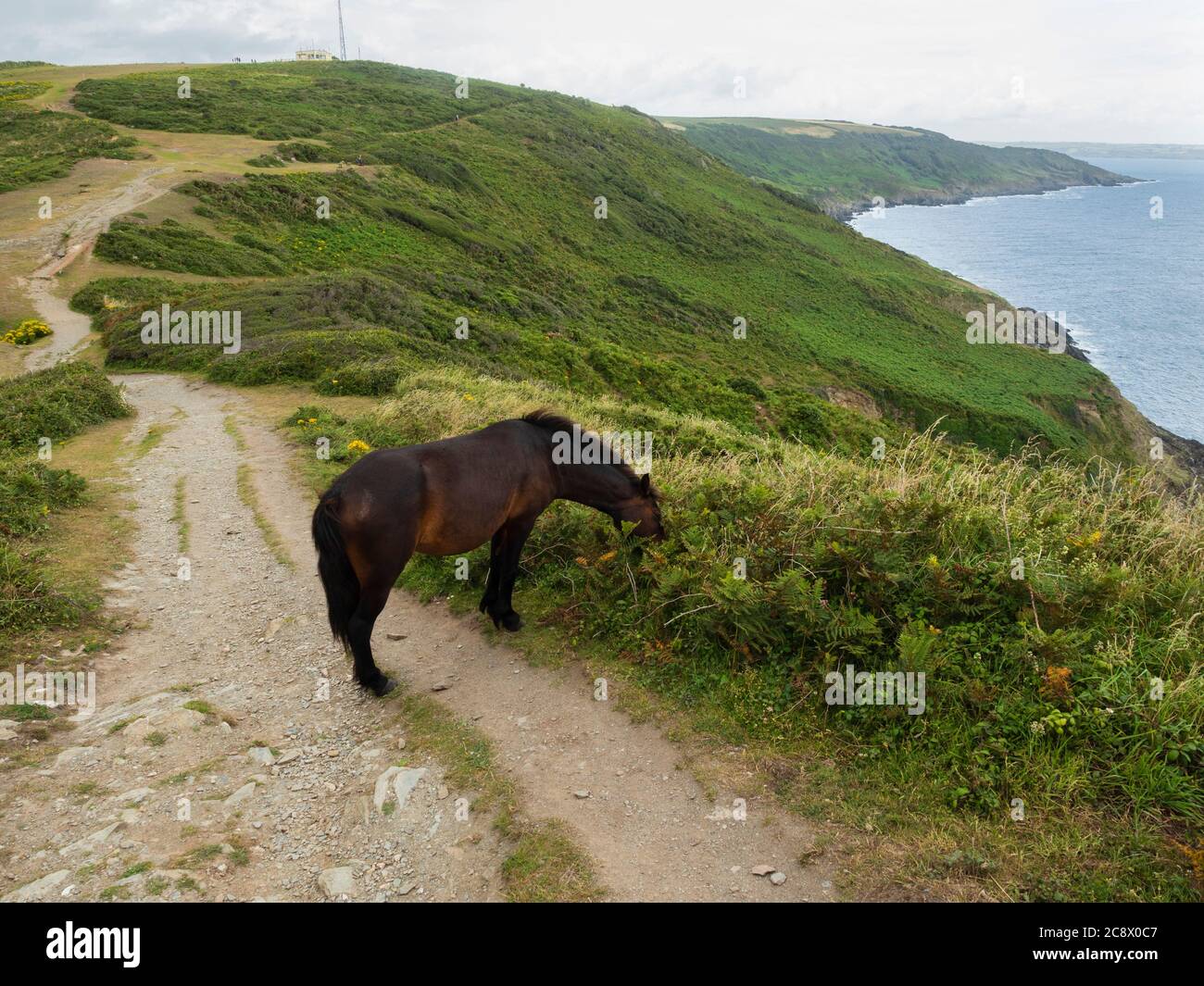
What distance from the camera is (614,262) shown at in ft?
219

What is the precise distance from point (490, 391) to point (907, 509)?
A: 1217 cm

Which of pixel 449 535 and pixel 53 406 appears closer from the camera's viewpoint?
pixel 449 535

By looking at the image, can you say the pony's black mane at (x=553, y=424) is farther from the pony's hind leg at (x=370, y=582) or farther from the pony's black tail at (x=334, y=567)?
the pony's black tail at (x=334, y=567)

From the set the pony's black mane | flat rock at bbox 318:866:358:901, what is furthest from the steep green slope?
flat rock at bbox 318:866:358:901

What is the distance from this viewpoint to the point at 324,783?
5707 mm

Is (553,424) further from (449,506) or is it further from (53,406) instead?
(53,406)

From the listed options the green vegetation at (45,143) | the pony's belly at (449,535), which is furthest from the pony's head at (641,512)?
the green vegetation at (45,143)

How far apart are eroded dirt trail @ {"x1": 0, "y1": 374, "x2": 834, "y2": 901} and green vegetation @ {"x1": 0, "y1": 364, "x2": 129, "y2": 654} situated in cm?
80

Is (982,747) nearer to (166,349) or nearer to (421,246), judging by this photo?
(166,349)

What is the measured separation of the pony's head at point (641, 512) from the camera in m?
7.66

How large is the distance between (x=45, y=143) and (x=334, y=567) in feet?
216

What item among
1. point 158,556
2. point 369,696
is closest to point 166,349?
point 158,556
